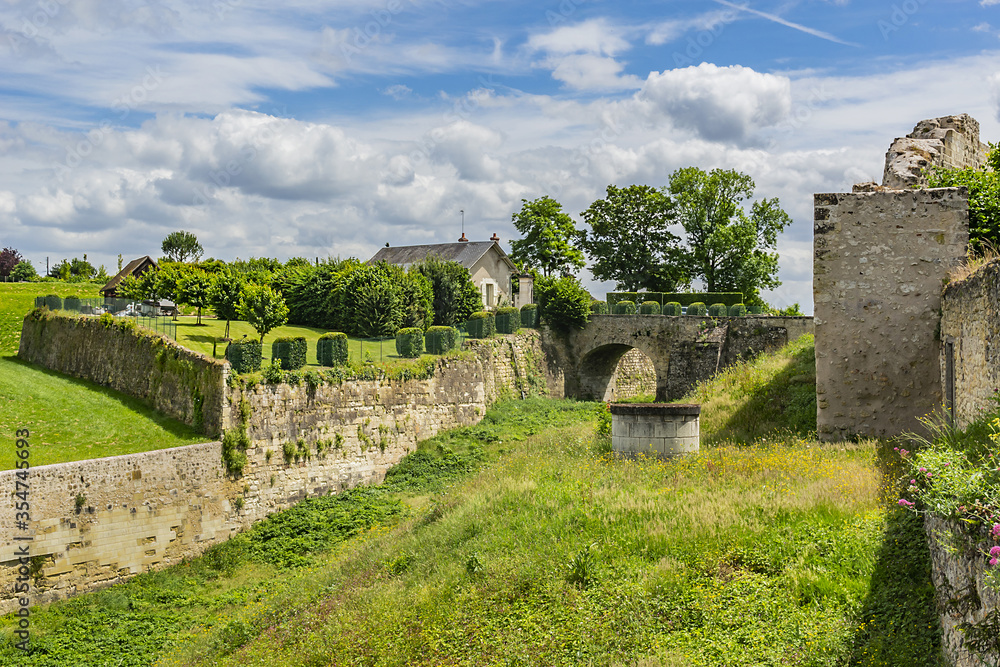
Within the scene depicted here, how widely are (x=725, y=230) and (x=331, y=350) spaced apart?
31.1 metres

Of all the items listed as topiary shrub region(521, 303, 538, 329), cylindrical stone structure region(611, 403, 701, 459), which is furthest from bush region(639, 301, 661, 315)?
cylindrical stone structure region(611, 403, 701, 459)

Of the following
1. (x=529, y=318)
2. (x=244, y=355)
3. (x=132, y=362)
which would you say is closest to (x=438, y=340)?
(x=244, y=355)

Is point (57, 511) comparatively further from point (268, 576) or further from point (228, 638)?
point (228, 638)

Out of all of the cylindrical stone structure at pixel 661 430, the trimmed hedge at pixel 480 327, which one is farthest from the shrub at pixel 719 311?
the cylindrical stone structure at pixel 661 430

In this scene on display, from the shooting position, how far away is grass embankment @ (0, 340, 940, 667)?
23.1 ft

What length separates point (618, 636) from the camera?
296 inches

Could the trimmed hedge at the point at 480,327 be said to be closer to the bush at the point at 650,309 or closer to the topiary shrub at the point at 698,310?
the bush at the point at 650,309

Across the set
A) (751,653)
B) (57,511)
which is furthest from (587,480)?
(57,511)

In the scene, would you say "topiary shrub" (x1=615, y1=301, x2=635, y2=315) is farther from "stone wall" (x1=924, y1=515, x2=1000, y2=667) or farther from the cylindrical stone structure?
"stone wall" (x1=924, y1=515, x2=1000, y2=667)

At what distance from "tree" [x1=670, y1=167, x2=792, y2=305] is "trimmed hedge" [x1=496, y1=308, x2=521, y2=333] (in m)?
18.3

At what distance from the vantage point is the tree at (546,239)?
2007 inches

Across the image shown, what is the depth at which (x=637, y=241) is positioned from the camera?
49031mm

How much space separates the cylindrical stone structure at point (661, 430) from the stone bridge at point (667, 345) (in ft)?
63.1

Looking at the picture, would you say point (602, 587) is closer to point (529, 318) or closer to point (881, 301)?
point (881, 301)
